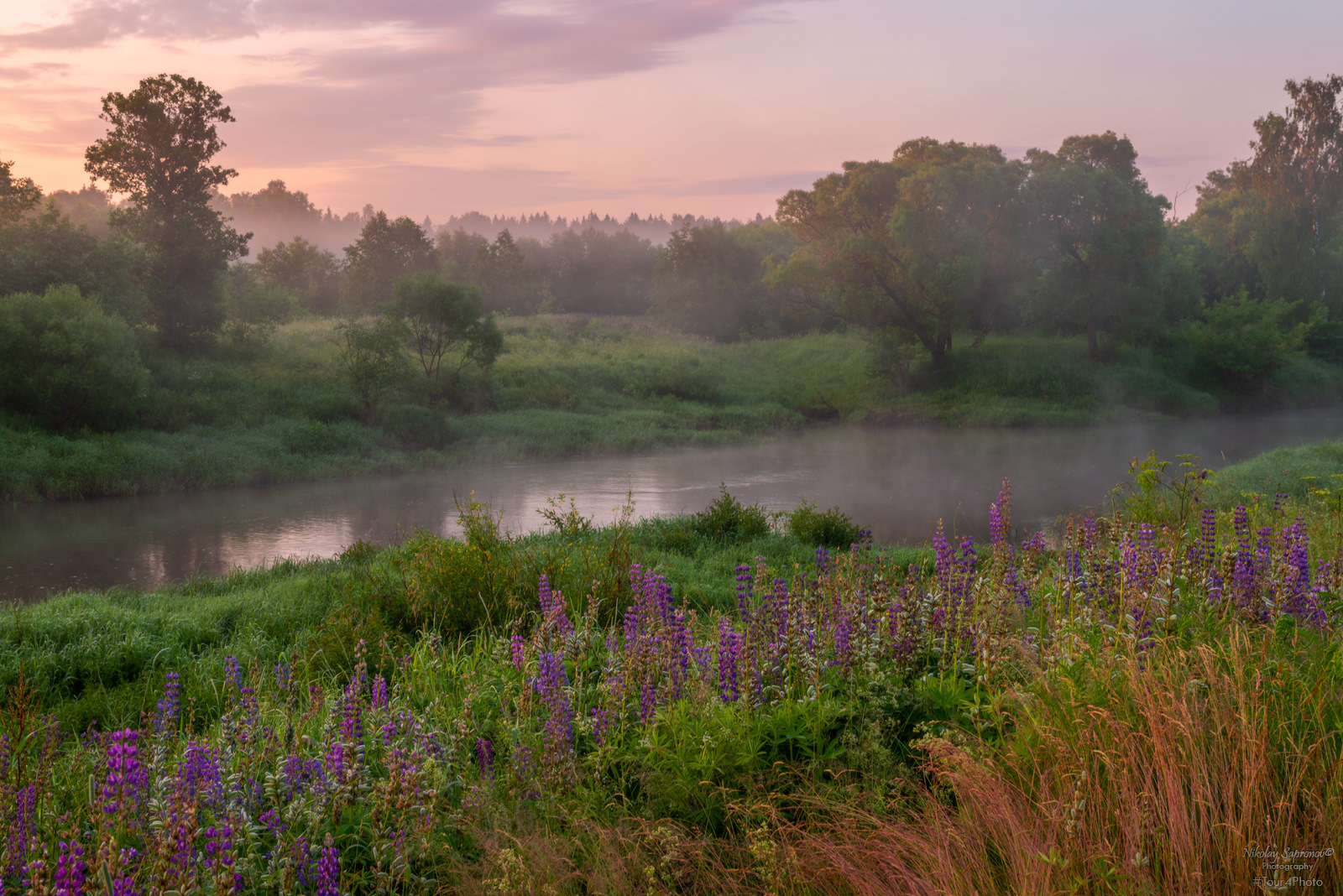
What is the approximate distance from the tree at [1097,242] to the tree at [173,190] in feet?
100.0

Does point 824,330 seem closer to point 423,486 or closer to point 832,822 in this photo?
point 423,486

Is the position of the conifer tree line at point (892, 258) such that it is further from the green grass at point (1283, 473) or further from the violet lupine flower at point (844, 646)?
the violet lupine flower at point (844, 646)

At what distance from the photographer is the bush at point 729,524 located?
13578mm

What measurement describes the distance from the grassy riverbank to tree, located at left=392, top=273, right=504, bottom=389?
1300mm

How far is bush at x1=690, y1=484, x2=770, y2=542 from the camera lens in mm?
13578

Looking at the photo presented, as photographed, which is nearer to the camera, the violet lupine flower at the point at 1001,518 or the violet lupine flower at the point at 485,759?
the violet lupine flower at the point at 485,759

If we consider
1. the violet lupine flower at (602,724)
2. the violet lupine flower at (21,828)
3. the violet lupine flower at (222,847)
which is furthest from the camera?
the violet lupine flower at (602,724)

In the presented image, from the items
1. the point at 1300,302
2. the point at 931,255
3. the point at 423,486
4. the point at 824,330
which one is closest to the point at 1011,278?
the point at 931,255

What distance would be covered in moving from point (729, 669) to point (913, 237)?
31.8 m

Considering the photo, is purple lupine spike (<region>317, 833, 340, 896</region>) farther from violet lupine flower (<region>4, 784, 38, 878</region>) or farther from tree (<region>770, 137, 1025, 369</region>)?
tree (<region>770, 137, 1025, 369</region>)

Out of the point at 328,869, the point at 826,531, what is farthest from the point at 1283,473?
the point at 328,869

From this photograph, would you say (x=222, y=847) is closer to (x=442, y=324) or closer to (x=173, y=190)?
(x=442, y=324)

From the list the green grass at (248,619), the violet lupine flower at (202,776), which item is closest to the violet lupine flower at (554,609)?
the green grass at (248,619)

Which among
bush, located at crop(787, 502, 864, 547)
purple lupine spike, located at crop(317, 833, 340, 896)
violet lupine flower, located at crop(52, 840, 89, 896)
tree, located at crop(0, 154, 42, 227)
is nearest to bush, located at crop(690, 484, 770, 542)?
bush, located at crop(787, 502, 864, 547)
